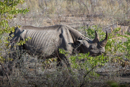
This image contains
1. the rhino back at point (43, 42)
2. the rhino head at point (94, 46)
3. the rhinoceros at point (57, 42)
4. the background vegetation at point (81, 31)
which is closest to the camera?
the background vegetation at point (81, 31)

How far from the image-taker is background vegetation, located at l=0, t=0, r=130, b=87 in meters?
5.17

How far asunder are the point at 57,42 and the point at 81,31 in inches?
191

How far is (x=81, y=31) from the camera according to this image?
467 inches

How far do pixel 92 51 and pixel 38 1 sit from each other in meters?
15.5

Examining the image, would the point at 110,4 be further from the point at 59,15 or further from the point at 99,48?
the point at 99,48

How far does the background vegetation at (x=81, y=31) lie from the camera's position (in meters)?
5.17

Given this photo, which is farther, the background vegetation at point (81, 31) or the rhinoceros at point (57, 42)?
the rhinoceros at point (57, 42)

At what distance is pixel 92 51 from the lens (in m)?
7.00

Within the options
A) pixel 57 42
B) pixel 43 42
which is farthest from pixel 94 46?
pixel 43 42

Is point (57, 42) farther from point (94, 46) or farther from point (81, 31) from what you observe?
point (81, 31)

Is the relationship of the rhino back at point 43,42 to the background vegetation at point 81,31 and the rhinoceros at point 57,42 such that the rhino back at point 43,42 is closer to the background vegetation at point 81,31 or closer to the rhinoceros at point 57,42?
the rhinoceros at point 57,42

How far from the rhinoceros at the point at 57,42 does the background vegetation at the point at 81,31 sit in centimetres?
31

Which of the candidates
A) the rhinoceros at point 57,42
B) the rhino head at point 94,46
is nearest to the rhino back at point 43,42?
the rhinoceros at point 57,42

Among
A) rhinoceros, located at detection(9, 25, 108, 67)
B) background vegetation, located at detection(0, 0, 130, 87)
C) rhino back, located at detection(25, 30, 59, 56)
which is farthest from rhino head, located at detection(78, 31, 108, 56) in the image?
rhino back, located at detection(25, 30, 59, 56)
